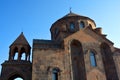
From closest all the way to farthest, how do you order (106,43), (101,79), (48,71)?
(48,71), (101,79), (106,43)

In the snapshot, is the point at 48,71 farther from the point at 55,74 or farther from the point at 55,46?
the point at 55,46

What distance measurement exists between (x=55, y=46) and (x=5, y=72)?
5.05 metres

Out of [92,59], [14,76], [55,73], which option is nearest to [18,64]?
[14,76]

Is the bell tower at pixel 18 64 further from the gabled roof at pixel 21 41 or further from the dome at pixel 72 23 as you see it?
the dome at pixel 72 23

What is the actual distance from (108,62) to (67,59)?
419 centimetres

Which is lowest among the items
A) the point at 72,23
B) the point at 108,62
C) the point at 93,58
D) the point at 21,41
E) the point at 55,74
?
the point at 55,74

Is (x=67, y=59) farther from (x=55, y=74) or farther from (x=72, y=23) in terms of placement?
(x=72, y=23)

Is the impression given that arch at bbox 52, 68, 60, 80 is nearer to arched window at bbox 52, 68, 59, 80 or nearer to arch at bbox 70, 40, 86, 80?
arched window at bbox 52, 68, 59, 80

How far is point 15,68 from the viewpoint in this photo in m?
14.9

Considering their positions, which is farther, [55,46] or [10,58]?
[10,58]

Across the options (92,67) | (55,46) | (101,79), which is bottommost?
(101,79)

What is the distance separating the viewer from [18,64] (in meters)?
15.1

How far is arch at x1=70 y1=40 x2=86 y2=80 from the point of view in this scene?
14.3 m

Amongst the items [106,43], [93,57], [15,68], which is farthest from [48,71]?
[106,43]
